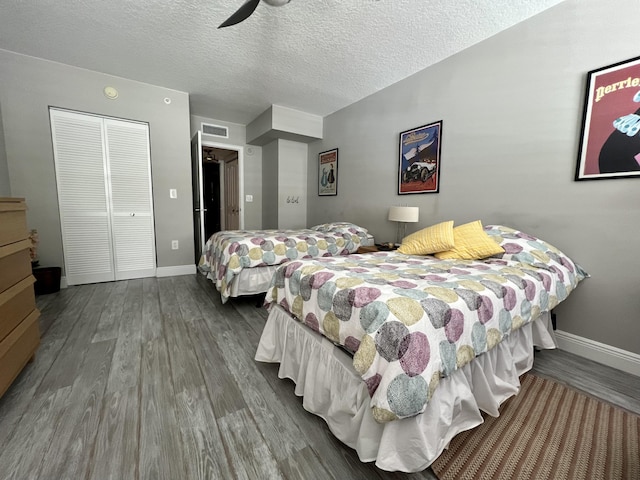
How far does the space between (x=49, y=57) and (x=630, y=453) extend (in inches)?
211

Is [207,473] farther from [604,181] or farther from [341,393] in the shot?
[604,181]

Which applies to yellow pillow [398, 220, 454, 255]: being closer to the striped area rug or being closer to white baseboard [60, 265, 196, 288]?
the striped area rug

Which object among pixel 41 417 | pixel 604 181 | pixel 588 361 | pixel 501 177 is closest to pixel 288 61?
pixel 501 177

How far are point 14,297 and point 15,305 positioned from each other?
0.05 metres

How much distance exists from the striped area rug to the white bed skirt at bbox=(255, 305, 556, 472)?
90 mm

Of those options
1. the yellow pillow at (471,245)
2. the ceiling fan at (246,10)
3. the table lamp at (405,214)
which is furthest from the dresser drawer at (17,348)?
the table lamp at (405,214)

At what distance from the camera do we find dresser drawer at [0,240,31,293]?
4.31ft

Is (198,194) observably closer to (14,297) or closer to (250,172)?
(250,172)

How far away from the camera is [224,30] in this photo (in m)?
2.28

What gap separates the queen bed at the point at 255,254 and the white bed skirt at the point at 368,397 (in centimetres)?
94

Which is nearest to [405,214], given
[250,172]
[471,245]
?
[471,245]

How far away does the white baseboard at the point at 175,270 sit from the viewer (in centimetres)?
372

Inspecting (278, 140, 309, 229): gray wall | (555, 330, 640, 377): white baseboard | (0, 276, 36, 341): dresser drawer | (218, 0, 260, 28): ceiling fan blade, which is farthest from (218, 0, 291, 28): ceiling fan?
(555, 330, 640, 377): white baseboard

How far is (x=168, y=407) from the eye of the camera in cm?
135
